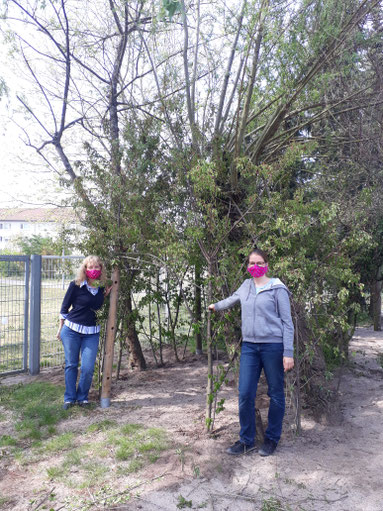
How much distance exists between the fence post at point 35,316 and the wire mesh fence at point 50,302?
0.27 ft

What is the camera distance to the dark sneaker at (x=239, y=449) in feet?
12.2

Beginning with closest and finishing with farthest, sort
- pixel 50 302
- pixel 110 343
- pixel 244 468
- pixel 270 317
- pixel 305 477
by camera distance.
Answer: pixel 305 477, pixel 244 468, pixel 270 317, pixel 110 343, pixel 50 302

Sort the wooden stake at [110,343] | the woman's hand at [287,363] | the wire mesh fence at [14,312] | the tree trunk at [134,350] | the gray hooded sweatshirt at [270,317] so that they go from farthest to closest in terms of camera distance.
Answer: the tree trunk at [134,350] < the wire mesh fence at [14,312] < the wooden stake at [110,343] < the gray hooded sweatshirt at [270,317] < the woman's hand at [287,363]

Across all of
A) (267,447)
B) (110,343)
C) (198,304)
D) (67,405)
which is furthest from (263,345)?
(67,405)

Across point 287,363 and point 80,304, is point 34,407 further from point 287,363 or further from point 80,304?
point 287,363

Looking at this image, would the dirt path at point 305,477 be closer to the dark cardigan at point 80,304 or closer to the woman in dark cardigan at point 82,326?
the woman in dark cardigan at point 82,326


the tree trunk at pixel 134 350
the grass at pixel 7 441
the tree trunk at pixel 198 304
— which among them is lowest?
the grass at pixel 7 441

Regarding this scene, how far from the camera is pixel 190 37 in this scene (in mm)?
6703

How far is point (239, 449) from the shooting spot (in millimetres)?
3754

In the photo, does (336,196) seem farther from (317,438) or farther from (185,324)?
(317,438)

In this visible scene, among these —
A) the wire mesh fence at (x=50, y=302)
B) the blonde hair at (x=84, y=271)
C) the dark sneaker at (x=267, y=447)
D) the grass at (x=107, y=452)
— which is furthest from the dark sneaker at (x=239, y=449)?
the wire mesh fence at (x=50, y=302)

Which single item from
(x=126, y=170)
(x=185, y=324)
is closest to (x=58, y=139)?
(x=126, y=170)

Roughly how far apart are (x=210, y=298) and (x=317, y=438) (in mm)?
1630

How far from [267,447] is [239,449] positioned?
0.78 feet
